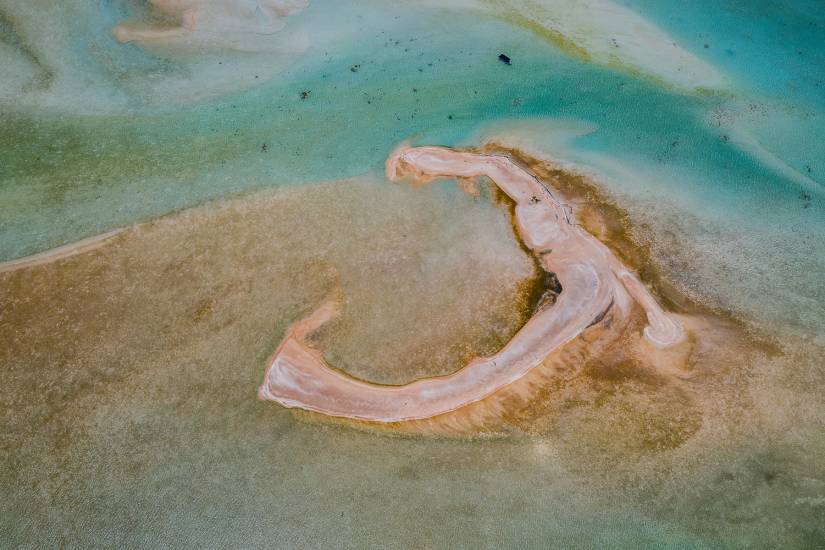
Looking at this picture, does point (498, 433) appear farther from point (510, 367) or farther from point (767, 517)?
point (767, 517)

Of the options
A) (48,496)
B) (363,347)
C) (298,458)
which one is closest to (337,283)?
(363,347)

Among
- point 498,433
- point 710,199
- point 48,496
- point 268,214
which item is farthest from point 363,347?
point 710,199

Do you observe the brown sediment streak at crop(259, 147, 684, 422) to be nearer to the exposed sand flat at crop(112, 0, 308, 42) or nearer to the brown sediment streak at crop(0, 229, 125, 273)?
the brown sediment streak at crop(0, 229, 125, 273)

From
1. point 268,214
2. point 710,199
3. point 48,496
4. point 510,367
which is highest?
point 710,199

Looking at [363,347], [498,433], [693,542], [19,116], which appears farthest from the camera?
[19,116]

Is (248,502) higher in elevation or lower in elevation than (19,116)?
lower

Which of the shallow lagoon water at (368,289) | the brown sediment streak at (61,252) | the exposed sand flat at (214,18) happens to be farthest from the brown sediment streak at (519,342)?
the exposed sand flat at (214,18)

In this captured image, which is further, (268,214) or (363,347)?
(268,214)

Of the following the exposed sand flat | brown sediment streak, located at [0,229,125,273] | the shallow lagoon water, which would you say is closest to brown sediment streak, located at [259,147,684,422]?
the shallow lagoon water

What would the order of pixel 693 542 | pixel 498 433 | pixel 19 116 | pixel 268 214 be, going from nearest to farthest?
pixel 693 542, pixel 498 433, pixel 268 214, pixel 19 116
